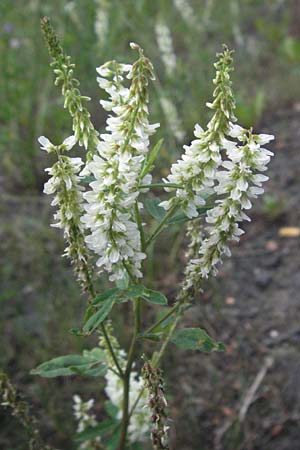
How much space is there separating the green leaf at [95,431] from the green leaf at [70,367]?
280 millimetres

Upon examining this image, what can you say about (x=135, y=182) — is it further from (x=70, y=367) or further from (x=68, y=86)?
(x=70, y=367)

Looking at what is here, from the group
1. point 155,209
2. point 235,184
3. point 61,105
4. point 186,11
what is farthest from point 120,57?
point 235,184

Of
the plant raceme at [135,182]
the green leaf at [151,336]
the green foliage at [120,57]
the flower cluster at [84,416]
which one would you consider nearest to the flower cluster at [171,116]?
the green foliage at [120,57]

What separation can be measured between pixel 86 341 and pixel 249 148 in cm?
178

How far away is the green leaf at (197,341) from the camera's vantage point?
167 cm

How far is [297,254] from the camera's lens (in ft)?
11.3

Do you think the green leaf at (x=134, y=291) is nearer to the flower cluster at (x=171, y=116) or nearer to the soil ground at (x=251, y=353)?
the soil ground at (x=251, y=353)

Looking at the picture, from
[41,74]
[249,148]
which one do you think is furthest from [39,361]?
[41,74]

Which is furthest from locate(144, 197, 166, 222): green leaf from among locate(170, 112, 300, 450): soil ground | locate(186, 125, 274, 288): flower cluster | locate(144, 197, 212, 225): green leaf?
locate(170, 112, 300, 450): soil ground

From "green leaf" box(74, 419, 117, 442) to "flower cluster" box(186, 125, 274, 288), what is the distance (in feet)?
2.62

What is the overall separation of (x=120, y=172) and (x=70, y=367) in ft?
2.29

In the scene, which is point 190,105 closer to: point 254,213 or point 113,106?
point 254,213

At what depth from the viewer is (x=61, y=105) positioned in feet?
15.5

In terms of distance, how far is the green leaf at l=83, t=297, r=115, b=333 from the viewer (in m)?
1.58
